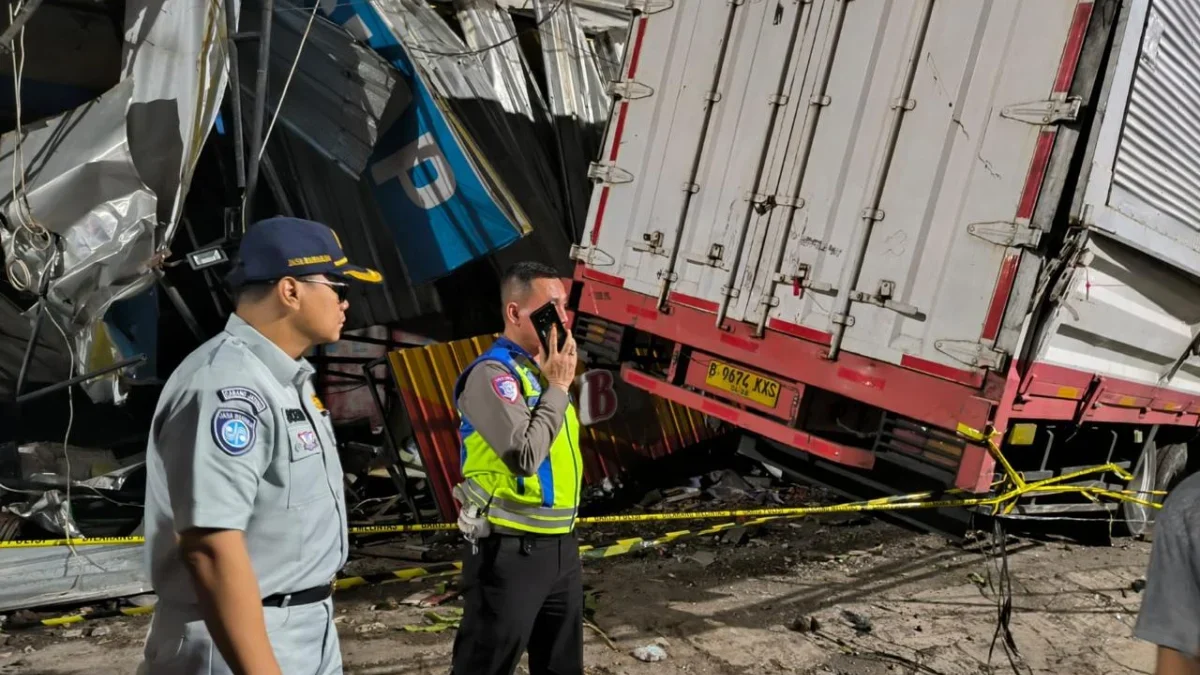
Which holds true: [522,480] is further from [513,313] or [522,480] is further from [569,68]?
[569,68]

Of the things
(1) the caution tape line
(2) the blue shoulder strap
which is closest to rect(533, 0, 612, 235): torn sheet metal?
(1) the caution tape line

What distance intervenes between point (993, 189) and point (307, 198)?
185 inches

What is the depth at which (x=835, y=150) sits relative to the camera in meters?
4.64

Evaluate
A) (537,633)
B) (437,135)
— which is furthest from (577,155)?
(537,633)

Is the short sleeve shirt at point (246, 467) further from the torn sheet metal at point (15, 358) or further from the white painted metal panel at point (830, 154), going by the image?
the torn sheet metal at point (15, 358)

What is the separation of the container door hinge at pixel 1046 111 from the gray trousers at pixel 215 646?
367 cm

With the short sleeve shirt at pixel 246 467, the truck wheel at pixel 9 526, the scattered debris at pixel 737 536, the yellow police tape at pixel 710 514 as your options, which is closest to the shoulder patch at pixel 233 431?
the short sleeve shirt at pixel 246 467

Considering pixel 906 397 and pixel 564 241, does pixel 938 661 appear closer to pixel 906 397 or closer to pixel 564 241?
pixel 906 397

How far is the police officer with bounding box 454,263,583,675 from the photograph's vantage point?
8.34ft

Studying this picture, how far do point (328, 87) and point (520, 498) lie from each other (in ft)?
13.7

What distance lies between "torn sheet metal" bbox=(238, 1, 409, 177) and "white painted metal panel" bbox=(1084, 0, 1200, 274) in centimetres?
443

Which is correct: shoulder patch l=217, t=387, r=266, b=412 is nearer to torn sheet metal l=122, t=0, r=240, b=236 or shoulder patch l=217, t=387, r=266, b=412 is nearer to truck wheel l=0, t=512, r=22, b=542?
torn sheet metal l=122, t=0, r=240, b=236

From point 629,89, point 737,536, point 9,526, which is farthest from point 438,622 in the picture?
point 629,89

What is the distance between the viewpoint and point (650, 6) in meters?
5.53
